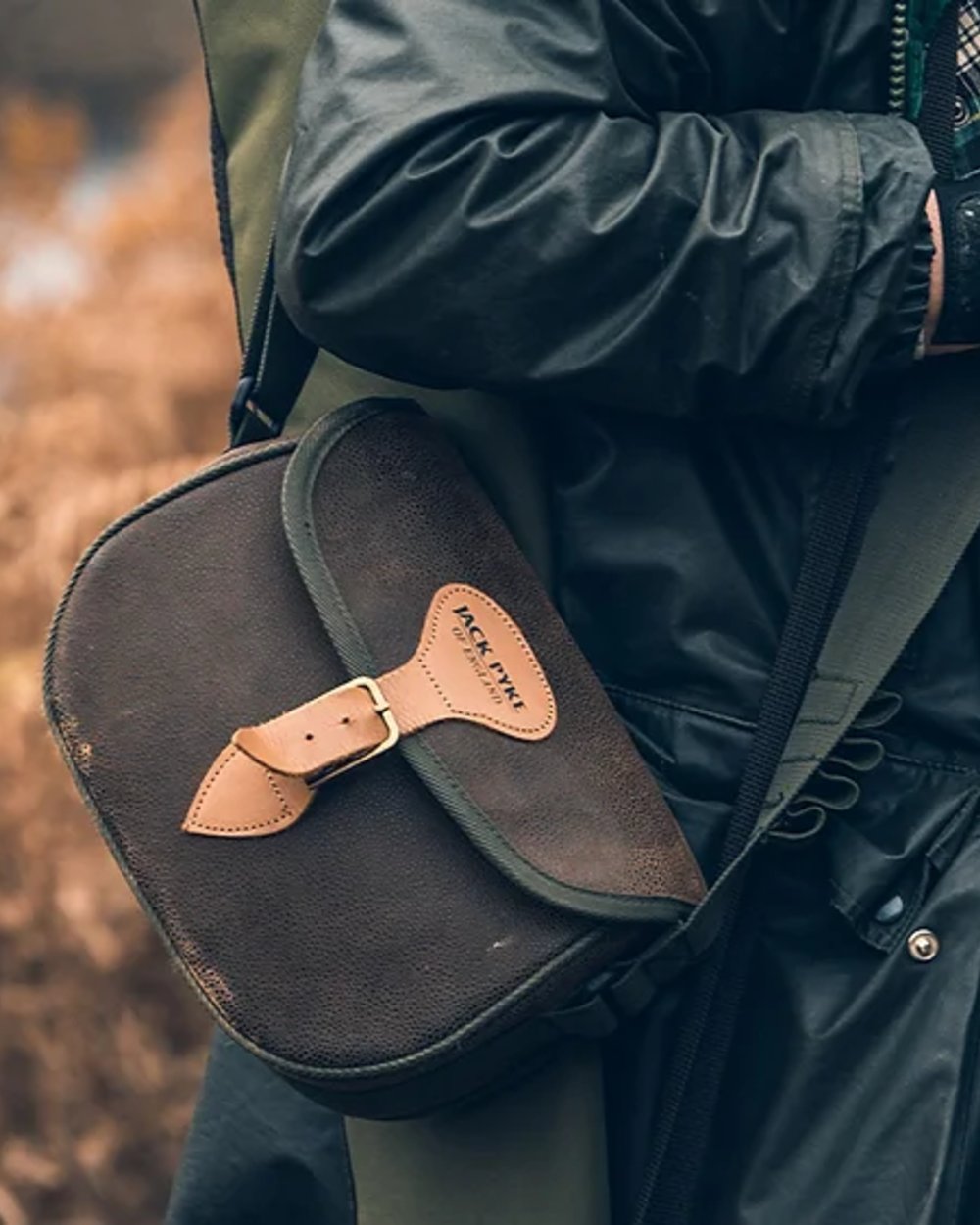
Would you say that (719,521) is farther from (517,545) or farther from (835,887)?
(835,887)

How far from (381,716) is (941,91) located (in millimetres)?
590

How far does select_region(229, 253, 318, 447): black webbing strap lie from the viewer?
1812mm

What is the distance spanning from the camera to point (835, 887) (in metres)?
1.77

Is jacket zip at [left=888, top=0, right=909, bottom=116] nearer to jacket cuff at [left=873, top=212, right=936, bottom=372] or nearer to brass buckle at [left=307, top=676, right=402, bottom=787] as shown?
jacket cuff at [left=873, top=212, right=936, bottom=372]

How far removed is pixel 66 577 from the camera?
11.9 ft

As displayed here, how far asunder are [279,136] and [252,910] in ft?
1.94

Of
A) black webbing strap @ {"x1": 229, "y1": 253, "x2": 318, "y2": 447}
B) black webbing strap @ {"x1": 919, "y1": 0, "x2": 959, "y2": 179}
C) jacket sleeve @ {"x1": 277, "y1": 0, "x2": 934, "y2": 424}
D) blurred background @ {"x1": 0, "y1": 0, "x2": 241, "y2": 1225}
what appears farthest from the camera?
blurred background @ {"x1": 0, "y1": 0, "x2": 241, "y2": 1225}

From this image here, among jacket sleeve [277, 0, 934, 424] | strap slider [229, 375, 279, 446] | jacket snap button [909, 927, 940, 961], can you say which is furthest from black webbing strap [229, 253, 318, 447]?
Answer: jacket snap button [909, 927, 940, 961]

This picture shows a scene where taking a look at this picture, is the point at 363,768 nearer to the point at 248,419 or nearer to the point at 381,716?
the point at 381,716

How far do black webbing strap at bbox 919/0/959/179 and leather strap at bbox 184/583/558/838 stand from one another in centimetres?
45

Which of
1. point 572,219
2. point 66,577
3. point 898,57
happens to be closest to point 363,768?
point 572,219

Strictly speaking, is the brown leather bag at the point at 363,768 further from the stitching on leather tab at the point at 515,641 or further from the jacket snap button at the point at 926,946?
the jacket snap button at the point at 926,946

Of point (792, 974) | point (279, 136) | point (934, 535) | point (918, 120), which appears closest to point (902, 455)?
point (934, 535)

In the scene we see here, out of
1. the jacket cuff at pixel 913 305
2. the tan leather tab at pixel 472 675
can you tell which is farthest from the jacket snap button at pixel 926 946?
the jacket cuff at pixel 913 305
